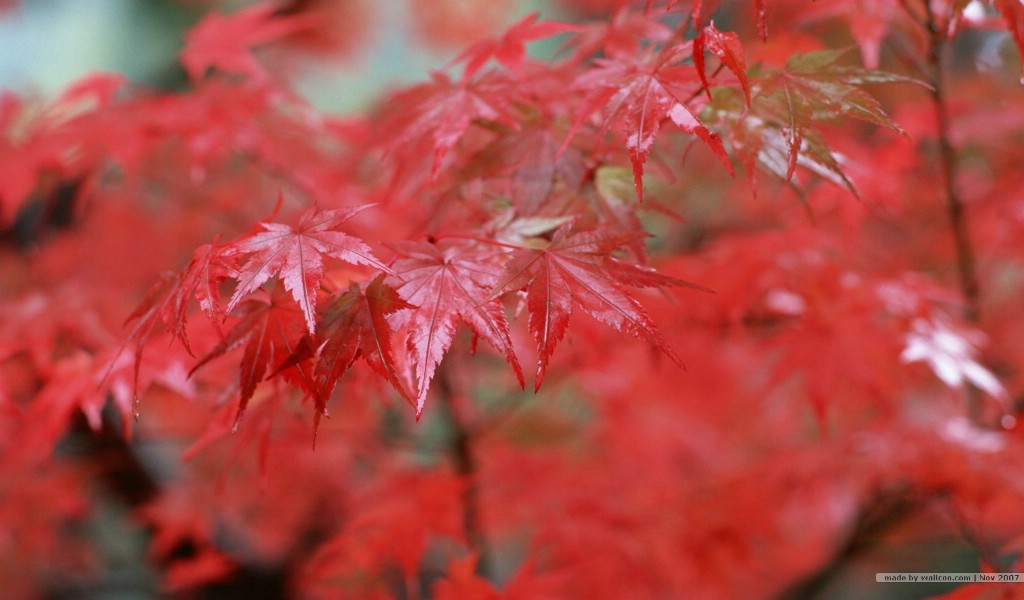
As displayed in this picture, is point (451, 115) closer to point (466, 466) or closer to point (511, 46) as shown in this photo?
point (511, 46)

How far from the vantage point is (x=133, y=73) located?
10.8ft

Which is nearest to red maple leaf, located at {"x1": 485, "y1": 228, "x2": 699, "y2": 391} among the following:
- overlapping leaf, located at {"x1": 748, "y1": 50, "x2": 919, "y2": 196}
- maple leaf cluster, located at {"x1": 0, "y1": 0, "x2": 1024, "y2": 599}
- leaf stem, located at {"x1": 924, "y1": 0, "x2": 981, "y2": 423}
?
maple leaf cluster, located at {"x1": 0, "y1": 0, "x2": 1024, "y2": 599}

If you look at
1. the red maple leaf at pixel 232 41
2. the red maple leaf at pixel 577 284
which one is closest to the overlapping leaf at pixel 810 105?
the red maple leaf at pixel 577 284

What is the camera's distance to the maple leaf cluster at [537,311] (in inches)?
31.0

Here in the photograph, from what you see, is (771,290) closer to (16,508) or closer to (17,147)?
(17,147)

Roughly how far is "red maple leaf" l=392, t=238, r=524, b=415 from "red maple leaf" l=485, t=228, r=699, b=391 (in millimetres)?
25

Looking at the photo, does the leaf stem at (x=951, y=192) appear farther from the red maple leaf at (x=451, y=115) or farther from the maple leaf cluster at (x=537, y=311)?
the red maple leaf at (x=451, y=115)

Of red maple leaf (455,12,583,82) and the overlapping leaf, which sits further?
red maple leaf (455,12,583,82)

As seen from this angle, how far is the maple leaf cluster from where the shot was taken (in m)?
0.79

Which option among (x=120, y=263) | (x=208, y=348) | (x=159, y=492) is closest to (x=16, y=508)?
(x=159, y=492)

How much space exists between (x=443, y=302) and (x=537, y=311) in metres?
0.10

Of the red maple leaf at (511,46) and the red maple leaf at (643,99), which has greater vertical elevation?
the red maple leaf at (511,46)

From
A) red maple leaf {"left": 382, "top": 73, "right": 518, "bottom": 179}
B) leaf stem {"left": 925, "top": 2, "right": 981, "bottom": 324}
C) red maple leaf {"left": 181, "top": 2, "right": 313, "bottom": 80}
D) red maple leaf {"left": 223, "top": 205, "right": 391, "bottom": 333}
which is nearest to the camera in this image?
red maple leaf {"left": 223, "top": 205, "right": 391, "bottom": 333}

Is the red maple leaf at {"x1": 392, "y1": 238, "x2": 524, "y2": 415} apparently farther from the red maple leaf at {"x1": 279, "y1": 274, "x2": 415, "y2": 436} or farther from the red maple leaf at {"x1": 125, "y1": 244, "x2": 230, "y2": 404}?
the red maple leaf at {"x1": 125, "y1": 244, "x2": 230, "y2": 404}
